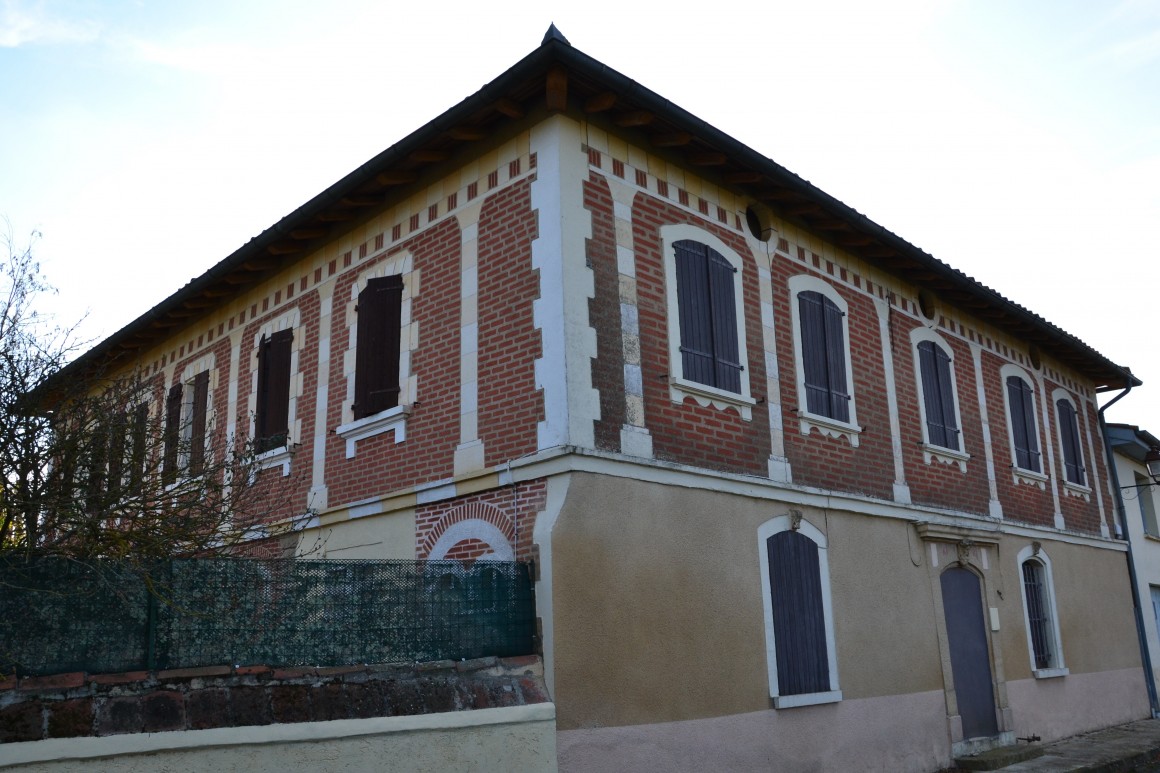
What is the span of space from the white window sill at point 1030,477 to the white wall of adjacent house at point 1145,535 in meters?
3.56

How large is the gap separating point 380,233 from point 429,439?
2757 mm

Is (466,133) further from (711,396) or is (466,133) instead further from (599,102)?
(711,396)

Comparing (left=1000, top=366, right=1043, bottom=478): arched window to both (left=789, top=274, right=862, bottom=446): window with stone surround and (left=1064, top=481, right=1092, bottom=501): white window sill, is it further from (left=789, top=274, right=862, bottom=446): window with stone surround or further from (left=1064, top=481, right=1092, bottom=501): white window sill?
(left=789, top=274, right=862, bottom=446): window with stone surround

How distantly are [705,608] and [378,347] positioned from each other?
4.40 meters

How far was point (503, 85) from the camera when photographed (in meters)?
9.09

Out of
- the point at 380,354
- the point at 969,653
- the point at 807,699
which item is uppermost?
the point at 380,354

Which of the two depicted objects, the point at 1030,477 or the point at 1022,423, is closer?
the point at 1030,477

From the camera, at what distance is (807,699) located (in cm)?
996

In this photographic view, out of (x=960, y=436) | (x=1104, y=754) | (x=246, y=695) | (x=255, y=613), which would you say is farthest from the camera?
(x=960, y=436)

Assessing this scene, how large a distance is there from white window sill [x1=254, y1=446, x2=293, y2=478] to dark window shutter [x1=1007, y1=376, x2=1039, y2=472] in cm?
1051

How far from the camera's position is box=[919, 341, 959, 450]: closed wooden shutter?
13.6 metres

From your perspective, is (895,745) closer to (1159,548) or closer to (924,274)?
(924,274)

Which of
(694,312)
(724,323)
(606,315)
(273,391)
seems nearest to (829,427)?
(724,323)

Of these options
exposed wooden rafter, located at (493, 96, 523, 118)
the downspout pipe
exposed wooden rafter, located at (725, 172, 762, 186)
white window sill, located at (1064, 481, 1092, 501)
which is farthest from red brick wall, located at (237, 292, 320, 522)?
the downspout pipe
